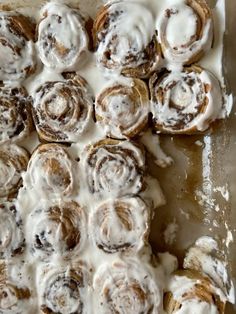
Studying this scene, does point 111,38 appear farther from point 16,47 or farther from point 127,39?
point 16,47

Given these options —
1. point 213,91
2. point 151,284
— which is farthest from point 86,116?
point 151,284

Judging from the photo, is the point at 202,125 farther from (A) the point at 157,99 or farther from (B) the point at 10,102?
(B) the point at 10,102

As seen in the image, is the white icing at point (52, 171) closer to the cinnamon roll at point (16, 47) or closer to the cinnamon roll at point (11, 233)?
the cinnamon roll at point (11, 233)

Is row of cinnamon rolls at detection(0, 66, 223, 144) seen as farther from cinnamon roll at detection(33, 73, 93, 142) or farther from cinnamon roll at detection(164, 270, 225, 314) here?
cinnamon roll at detection(164, 270, 225, 314)

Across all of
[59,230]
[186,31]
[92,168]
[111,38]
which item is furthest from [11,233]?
[186,31]

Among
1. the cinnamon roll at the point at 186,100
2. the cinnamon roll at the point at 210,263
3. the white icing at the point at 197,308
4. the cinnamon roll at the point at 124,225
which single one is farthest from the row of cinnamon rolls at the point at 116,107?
the white icing at the point at 197,308

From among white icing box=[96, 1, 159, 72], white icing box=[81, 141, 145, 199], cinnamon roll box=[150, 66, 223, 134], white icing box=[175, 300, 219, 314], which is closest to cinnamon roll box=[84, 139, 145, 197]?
white icing box=[81, 141, 145, 199]
